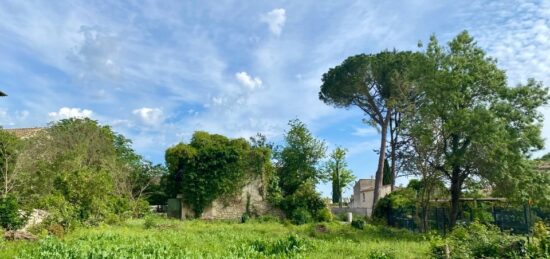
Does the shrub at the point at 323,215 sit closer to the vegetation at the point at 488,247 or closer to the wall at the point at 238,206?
the wall at the point at 238,206

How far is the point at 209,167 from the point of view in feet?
80.7

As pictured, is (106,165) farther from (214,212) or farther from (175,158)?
(214,212)

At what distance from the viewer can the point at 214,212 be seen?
24.5 meters

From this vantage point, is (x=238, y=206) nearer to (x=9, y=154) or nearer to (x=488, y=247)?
(x=9, y=154)

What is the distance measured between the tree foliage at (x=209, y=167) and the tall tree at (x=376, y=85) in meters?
6.46

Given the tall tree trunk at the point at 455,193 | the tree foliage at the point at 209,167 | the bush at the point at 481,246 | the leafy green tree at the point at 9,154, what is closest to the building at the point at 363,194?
the tree foliage at the point at 209,167

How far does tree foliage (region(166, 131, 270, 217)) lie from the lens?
956 inches

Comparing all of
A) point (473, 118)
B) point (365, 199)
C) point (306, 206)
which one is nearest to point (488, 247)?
point (473, 118)

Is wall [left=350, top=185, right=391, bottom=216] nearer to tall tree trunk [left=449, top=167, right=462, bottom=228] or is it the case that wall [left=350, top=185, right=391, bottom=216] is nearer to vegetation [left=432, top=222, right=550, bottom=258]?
tall tree trunk [left=449, top=167, right=462, bottom=228]

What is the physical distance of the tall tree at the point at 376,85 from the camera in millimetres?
26094

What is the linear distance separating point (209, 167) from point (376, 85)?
1102cm

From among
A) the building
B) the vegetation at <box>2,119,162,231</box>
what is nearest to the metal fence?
the building

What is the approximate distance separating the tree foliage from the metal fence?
8.11 meters

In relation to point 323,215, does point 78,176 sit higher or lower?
higher
